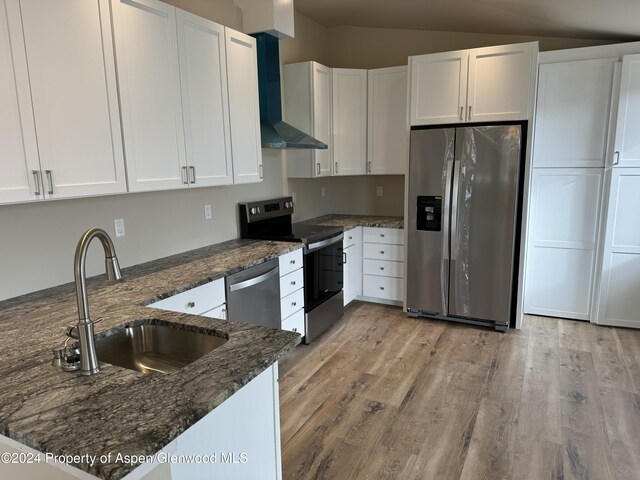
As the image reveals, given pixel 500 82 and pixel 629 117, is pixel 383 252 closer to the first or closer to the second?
pixel 500 82

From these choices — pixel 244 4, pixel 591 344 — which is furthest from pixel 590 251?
pixel 244 4

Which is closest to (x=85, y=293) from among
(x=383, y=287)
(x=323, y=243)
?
(x=323, y=243)

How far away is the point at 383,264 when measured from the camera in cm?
434

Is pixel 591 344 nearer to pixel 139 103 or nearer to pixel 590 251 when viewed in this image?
pixel 590 251

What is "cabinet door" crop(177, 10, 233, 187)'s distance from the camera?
250 centimetres

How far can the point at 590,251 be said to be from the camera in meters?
3.78

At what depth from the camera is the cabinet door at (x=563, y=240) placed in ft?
12.3

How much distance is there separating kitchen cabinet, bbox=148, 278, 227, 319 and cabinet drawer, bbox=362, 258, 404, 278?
216 centimetres

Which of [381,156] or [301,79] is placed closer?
[301,79]

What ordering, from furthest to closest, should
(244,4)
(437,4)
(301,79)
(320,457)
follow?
(301,79) < (437,4) < (244,4) < (320,457)

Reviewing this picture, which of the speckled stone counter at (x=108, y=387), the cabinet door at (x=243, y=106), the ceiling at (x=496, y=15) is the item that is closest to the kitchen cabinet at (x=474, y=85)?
the ceiling at (x=496, y=15)

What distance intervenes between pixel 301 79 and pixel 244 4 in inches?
33.2

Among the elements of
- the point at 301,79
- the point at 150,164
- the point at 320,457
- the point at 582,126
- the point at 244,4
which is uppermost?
the point at 244,4

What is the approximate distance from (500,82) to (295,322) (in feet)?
8.36
